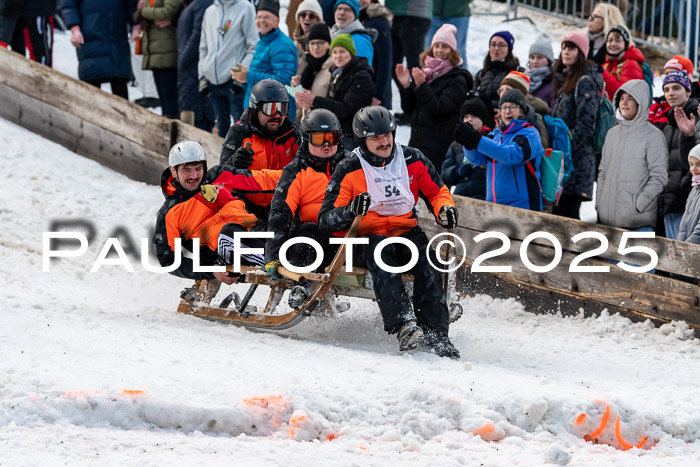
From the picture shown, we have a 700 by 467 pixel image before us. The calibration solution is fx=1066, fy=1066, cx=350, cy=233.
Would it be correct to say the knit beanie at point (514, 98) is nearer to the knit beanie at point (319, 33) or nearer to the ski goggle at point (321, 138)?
the ski goggle at point (321, 138)

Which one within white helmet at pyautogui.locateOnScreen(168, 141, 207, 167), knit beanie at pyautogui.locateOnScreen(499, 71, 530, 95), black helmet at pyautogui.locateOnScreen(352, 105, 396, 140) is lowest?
white helmet at pyautogui.locateOnScreen(168, 141, 207, 167)

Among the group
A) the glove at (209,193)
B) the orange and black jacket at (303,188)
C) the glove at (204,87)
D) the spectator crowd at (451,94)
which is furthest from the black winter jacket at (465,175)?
the glove at (204,87)

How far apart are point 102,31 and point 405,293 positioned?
6.55 meters

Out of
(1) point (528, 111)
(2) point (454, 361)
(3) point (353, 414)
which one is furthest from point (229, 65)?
(3) point (353, 414)

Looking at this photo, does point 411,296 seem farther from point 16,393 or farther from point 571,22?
point 571,22

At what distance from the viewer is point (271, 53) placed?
1028 centimetres

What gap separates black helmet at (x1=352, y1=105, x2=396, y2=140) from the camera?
705cm

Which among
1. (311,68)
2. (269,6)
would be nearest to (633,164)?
(311,68)

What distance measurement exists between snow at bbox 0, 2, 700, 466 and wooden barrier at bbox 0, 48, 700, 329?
0.49 feet

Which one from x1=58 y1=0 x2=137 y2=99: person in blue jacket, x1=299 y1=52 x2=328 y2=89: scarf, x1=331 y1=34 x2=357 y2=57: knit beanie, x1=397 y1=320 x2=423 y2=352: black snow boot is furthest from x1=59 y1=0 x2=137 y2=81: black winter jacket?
x1=397 y1=320 x2=423 y2=352: black snow boot

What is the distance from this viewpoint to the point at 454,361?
6645 millimetres

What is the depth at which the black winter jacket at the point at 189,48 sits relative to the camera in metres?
11.3

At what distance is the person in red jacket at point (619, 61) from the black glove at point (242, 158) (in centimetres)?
317

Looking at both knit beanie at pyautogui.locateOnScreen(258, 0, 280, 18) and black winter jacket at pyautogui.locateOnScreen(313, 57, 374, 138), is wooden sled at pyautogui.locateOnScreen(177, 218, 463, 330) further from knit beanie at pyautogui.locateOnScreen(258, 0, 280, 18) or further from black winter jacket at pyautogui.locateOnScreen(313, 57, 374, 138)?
knit beanie at pyautogui.locateOnScreen(258, 0, 280, 18)
